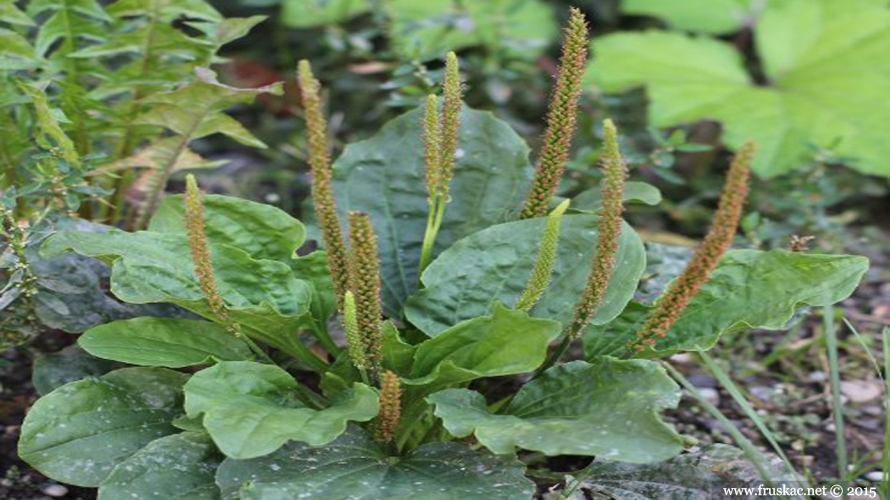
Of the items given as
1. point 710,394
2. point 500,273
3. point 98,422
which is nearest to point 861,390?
point 710,394

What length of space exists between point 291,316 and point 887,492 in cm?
135

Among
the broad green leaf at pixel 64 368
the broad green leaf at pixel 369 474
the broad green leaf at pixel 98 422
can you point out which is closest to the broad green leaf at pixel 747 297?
the broad green leaf at pixel 369 474

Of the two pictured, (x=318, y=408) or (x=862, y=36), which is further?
(x=862, y=36)

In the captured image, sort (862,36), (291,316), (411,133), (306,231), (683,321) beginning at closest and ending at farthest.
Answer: (291,316)
(683,321)
(306,231)
(411,133)
(862,36)

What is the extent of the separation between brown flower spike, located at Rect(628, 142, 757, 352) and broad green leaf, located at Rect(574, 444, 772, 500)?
31 cm

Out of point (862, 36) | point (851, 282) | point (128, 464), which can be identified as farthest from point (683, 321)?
point (862, 36)

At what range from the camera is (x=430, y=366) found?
8.06 feet

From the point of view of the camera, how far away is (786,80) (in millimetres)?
4324

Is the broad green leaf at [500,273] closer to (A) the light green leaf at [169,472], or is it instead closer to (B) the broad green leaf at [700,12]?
(A) the light green leaf at [169,472]

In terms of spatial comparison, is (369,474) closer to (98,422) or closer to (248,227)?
(98,422)

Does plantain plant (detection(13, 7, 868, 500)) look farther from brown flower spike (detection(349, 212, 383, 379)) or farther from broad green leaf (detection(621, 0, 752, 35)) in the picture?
broad green leaf (detection(621, 0, 752, 35))

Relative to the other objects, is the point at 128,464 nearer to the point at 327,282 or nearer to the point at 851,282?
the point at 327,282

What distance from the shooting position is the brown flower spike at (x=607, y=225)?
2039 mm

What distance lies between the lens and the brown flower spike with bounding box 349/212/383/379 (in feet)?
6.80
